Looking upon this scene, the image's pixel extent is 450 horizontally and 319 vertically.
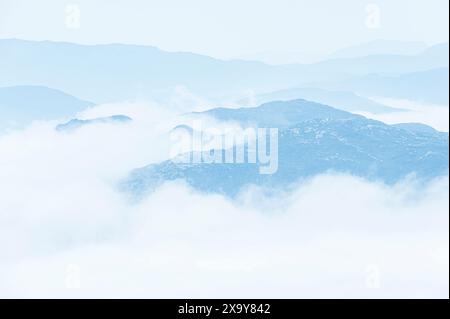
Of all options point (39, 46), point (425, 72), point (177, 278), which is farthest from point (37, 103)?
point (425, 72)

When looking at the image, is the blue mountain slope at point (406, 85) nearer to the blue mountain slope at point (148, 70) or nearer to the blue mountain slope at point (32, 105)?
the blue mountain slope at point (148, 70)

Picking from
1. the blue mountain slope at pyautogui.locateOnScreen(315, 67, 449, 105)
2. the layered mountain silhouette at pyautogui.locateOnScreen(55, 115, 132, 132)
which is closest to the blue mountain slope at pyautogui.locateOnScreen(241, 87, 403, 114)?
the blue mountain slope at pyautogui.locateOnScreen(315, 67, 449, 105)

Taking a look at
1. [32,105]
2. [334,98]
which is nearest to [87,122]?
[32,105]

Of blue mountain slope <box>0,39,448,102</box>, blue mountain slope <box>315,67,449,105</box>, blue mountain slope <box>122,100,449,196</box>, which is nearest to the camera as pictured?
blue mountain slope <box>122,100,449,196</box>

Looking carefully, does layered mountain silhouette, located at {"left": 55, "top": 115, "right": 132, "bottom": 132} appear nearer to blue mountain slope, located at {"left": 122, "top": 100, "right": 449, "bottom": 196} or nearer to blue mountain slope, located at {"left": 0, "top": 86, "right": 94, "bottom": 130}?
blue mountain slope, located at {"left": 0, "top": 86, "right": 94, "bottom": 130}

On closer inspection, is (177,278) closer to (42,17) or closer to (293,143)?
(293,143)

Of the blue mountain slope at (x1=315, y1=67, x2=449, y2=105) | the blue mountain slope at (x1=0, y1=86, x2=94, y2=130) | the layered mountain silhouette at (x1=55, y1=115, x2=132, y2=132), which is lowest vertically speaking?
the layered mountain silhouette at (x1=55, y1=115, x2=132, y2=132)

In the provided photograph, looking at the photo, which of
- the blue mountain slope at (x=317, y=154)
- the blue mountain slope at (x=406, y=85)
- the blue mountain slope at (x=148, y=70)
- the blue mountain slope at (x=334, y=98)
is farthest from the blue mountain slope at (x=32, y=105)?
the blue mountain slope at (x=406, y=85)

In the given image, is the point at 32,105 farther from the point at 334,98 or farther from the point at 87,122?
the point at 334,98
